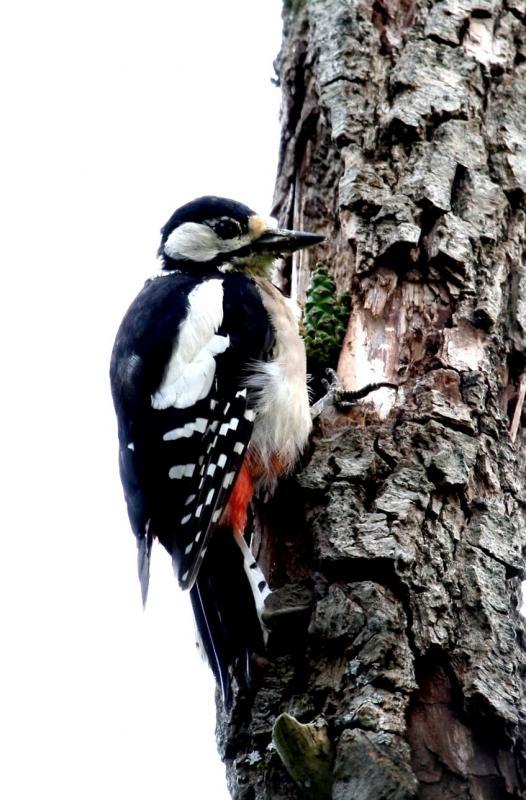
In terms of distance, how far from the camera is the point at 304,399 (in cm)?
326

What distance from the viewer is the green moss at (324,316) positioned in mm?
3248

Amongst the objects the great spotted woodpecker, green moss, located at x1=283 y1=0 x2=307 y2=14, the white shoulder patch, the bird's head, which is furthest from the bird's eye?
green moss, located at x1=283 y1=0 x2=307 y2=14

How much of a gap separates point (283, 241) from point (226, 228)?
0.33 meters

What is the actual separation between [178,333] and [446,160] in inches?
36.7

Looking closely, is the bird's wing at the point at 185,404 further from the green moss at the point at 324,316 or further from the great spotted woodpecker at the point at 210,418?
the green moss at the point at 324,316

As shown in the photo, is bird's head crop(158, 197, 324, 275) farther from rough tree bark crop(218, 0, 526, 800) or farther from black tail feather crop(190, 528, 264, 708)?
black tail feather crop(190, 528, 264, 708)

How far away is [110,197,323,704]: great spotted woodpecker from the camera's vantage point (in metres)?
2.88

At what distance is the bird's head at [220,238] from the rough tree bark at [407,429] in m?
0.12

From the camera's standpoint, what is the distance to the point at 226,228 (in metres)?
3.75

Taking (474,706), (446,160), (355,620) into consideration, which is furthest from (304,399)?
(474,706)

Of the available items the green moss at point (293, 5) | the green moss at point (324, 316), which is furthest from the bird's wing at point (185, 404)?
the green moss at point (293, 5)

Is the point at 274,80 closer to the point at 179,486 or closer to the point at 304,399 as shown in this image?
the point at 304,399

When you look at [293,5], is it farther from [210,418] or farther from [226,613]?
[226,613]

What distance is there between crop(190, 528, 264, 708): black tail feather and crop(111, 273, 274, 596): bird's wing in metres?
0.10
